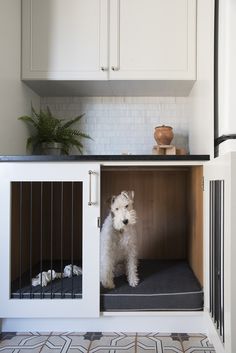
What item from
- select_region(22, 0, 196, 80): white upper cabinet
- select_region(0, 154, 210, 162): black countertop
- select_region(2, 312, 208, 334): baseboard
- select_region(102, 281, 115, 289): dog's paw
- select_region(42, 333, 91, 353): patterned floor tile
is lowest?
select_region(42, 333, 91, 353): patterned floor tile

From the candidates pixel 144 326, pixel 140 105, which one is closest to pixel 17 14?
pixel 140 105

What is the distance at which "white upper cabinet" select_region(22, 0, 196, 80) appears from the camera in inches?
68.7

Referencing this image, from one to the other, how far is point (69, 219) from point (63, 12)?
4.30 ft

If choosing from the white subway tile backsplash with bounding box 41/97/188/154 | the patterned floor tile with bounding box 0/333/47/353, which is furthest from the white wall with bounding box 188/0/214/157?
the patterned floor tile with bounding box 0/333/47/353

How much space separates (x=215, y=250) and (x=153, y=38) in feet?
4.12

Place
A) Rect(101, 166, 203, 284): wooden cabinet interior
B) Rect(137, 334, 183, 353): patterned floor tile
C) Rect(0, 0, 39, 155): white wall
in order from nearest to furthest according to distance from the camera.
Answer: Rect(137, 334, 183, 353): patterned floor tile, Rect(0, 0, 39, 155): white wall, Rect(101, 166, 203, 284): wooden cabinet interior

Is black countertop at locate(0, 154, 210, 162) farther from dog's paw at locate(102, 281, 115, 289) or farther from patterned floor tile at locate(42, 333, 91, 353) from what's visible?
patterned floor tile at locate(42, 333, 91, 353)

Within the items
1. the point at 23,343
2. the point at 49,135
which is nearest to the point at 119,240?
the point at 23,343

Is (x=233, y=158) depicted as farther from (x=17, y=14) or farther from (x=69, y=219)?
(x=17, y=14)

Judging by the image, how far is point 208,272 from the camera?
4.43 ft

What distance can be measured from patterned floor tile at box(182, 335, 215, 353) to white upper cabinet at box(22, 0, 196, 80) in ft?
4.59

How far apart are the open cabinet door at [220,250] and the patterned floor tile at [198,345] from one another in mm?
60

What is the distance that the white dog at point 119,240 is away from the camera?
1.51m

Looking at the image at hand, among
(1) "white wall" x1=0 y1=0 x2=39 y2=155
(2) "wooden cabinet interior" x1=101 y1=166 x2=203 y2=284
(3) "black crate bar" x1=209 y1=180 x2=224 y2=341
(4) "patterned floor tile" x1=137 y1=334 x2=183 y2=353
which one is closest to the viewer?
(3) "black crate bar" x1=209 y1=180 x2=224 y2=341
